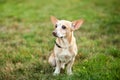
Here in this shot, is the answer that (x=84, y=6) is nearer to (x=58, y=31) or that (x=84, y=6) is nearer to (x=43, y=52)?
(x=43, y=52)

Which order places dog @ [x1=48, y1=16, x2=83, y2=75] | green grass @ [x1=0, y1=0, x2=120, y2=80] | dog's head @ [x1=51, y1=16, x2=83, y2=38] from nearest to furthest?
1. dog's head @ [x1=51, y1=16, x2=83, y2=38]
2. dog @ [x1=48, y1=16, x2=83, y2=75]
3. green grass @ [x1=0, y1=0, x2=120, y2=80]

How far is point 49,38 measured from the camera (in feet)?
34.9

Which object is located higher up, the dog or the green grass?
the dog

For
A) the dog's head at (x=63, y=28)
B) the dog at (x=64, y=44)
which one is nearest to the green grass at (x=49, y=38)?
the dog at (x=64, y=44)

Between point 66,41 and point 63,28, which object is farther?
point 66,41

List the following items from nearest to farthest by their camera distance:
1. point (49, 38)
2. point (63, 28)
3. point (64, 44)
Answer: point (63, 28), point (64, 44), point (49, 38)

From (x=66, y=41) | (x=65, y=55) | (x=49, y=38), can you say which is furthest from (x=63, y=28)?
(x=49, y=38)

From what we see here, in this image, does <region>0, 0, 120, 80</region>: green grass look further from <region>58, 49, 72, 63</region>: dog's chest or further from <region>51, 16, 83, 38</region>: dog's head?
<region>51, 16, 83, 38</region>: dog's head

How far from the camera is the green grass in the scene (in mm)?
6980

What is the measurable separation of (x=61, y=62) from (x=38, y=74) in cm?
58

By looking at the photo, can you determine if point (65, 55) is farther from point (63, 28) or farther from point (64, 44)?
point (63, 28)

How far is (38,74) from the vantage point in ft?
22.7

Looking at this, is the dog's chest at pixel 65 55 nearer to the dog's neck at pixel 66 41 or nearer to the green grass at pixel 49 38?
the dog's neck at pixel 66 41

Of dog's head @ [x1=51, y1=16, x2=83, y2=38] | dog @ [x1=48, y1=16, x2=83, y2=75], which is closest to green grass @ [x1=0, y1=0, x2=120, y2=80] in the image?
dog @ [x1=48, y1=16, x2=83, y2=75]
